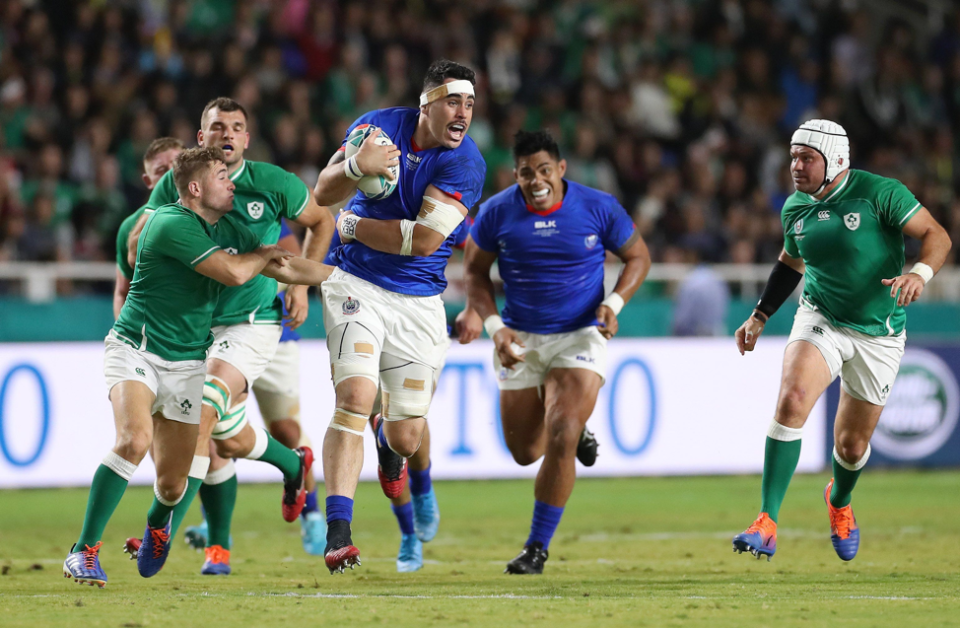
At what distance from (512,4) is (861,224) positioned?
11.9 m

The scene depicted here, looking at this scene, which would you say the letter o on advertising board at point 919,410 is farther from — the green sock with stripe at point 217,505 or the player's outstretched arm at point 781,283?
the green sock with stripe at point 217,505

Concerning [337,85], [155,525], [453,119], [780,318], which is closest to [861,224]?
[453,119]

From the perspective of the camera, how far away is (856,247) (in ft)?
24.4

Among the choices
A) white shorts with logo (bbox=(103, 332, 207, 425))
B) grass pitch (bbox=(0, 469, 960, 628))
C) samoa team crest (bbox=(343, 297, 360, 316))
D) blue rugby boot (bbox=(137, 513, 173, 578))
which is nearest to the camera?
grass pitch (bbox=(0, 469, 960, 628))

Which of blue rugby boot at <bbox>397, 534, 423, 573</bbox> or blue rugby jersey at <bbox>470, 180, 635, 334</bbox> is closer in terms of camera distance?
blue rugby boot at <bbox>397, 534, 423, 573</bbox>

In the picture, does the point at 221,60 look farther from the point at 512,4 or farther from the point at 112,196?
the point at 512,4

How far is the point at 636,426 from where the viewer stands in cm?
1330

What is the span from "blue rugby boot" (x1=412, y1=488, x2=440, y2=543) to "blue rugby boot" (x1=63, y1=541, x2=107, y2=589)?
227cm

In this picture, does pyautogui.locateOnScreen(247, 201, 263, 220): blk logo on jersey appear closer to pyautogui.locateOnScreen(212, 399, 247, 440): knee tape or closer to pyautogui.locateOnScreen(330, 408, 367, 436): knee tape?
pyautogui.locateOnScreen(212, 399, 247, 440): knee tape

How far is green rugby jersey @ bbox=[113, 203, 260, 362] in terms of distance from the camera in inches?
263

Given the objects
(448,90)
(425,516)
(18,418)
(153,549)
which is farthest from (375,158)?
(18,418)

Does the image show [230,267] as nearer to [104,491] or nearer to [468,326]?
[104,491]

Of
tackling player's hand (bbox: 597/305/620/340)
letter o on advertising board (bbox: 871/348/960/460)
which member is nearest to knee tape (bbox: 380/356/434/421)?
tackling player's hand (bbox: 597/305/620/340)

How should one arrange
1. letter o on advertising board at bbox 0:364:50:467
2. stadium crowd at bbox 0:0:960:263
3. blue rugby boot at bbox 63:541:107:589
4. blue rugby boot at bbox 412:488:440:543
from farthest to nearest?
1. stadium crowd at bbox 0:0:960:263
2. letter o on advertising board at bbox 0:364:50:467
3. blue rugby boot at bbox 412:488:440:543
4. blue rugby boot at bbox 63:541:107:589
